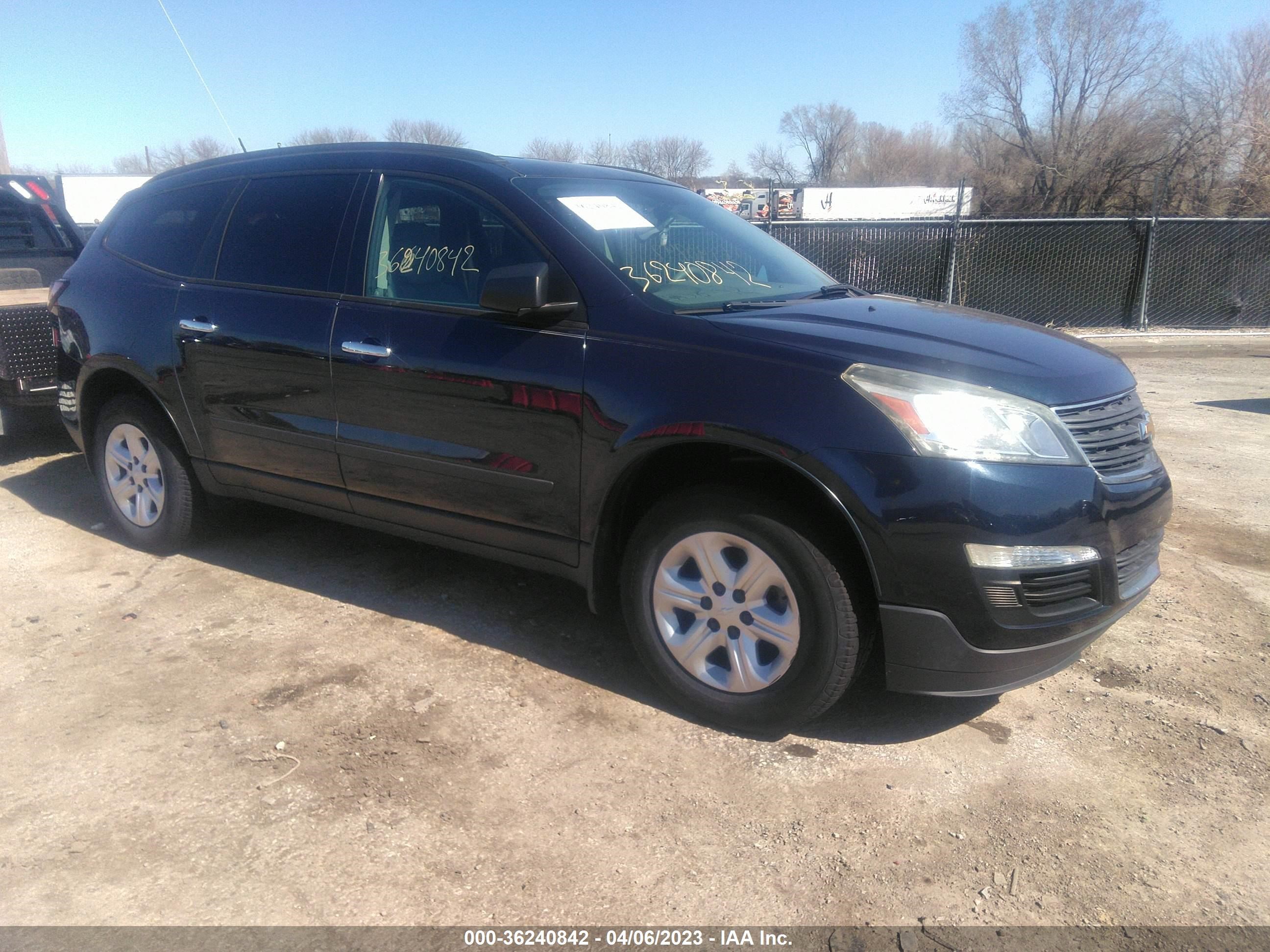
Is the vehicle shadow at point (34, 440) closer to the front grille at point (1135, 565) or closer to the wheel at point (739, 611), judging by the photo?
the wheel at point (739, 611)

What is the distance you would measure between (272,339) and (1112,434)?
10.7 ft

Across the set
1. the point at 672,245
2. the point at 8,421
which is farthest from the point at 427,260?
the point at 8,421

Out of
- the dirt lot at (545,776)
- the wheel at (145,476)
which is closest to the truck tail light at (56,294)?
the wheel at (145,476)

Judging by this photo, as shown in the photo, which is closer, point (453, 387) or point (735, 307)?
point (735, 307)

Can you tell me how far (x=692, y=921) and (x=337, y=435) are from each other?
2461 mm

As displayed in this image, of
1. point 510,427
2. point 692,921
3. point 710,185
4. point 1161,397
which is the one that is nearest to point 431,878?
point 692,921

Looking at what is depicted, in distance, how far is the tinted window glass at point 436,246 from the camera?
3549mm

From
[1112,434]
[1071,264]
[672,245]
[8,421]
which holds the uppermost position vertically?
[672,245]

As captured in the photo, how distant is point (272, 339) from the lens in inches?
158

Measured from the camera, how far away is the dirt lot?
7.85 feet

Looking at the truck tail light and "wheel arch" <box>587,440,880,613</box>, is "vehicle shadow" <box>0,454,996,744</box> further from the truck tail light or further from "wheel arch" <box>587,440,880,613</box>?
the truck tail light

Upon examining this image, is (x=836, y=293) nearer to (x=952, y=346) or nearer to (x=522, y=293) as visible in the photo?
(x=952, y=346)

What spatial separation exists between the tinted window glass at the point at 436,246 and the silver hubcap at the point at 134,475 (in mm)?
1761

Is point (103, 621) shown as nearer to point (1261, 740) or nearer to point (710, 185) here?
point (1261, 740)
